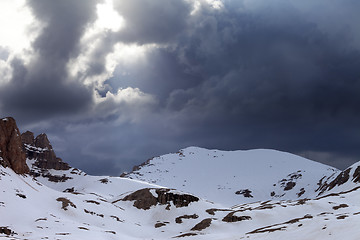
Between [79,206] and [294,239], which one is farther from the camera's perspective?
[79,206]

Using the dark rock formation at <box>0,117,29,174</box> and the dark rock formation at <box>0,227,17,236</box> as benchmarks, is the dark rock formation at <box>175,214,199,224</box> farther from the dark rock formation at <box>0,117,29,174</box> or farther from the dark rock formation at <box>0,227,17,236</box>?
the dark rock formation at <box>0,227,17,236</box>

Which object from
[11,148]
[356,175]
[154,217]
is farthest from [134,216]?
[356,175]

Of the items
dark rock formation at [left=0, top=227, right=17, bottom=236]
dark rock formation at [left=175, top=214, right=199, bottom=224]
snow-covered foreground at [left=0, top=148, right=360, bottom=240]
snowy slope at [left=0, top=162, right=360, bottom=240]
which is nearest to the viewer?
snow-covered foreground at [left=0, top=148, right=360, bottom=240]

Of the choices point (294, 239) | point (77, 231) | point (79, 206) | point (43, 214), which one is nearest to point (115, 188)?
point (79, 206)

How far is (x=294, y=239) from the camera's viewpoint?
127ft

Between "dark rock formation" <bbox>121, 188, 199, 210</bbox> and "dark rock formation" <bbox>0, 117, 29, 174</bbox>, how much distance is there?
4201cm

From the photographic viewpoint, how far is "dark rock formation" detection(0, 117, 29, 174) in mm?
113500

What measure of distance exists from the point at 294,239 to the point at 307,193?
17323 centimetres

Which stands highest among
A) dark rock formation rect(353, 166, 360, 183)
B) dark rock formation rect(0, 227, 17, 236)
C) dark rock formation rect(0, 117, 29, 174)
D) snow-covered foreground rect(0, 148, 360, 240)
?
dark rock formation rect(353, 166, 360, 183)

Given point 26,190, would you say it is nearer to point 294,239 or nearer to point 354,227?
point 294,239

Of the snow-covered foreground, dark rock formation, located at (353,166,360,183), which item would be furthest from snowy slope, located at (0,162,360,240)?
dark rock formation, located at (353,166,360,183)

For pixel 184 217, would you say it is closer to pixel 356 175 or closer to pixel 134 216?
pixel 134 216

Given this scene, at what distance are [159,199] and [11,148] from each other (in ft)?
186

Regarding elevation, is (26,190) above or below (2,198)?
above
